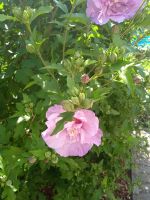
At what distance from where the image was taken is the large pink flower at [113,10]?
1553 mm

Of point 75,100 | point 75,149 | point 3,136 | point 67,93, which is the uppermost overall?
point 75,100

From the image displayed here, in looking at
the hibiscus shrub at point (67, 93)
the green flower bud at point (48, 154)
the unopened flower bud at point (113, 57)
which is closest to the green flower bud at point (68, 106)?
the hibiscus shrub at point (67, 93)

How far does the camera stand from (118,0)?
61.6 inches

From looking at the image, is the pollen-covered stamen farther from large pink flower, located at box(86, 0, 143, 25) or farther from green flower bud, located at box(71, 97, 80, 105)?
large pink flower, located at box(86, 0, 143, 25)

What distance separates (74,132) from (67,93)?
0.52 feet

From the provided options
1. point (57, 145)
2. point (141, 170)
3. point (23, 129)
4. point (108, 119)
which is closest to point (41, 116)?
point (23, 129)

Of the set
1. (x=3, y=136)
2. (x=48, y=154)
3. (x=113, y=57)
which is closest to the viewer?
(x=113, y=57)

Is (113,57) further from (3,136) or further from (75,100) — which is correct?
(3,136)

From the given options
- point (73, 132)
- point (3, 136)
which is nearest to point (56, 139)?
point (73, 132)

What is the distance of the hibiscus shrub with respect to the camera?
4.40 ft

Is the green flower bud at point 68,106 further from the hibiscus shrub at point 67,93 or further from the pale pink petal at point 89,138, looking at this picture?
the pale pink petal at point 89,138

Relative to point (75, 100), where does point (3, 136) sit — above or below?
below

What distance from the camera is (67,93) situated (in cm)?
139

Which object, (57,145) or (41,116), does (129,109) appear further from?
(57,145)
